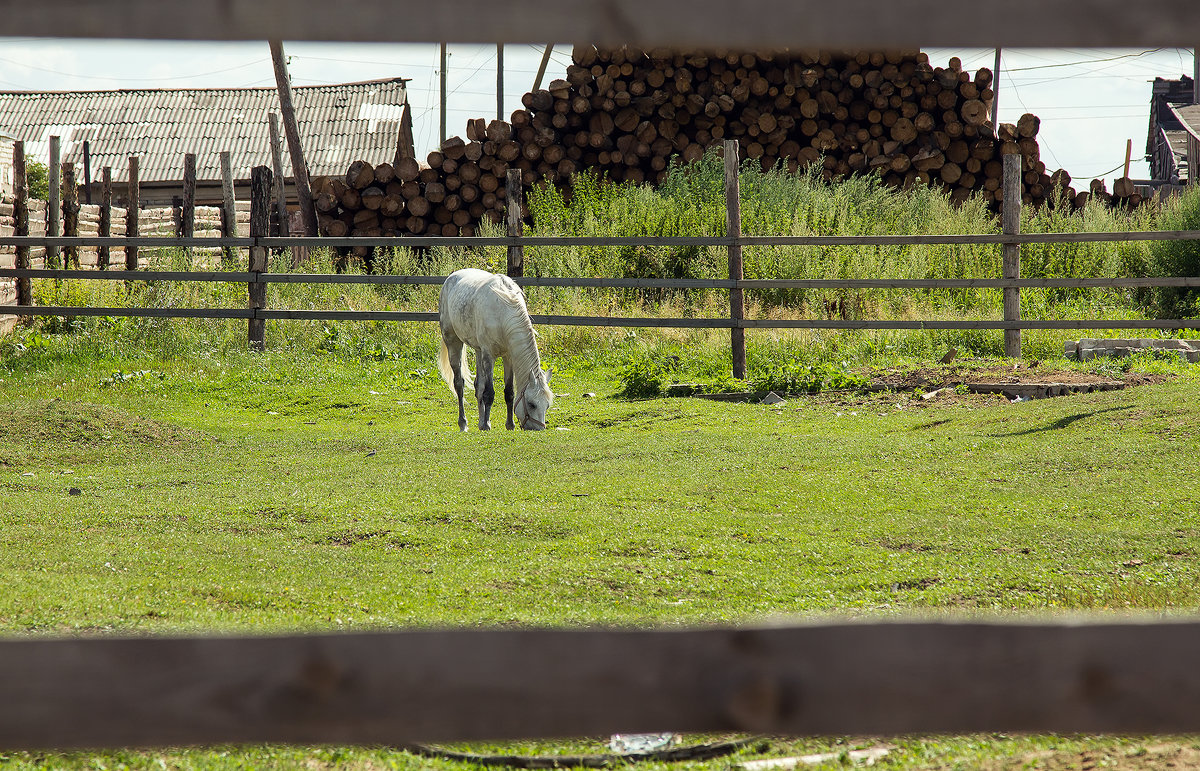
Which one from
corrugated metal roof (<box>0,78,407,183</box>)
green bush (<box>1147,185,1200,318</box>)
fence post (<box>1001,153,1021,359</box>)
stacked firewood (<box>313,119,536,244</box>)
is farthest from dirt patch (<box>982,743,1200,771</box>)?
corrugated metal roof (<box>0,78,407,183</box>)

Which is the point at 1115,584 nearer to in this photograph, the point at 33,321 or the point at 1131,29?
the point at 1131,29

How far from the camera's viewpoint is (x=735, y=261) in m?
11.0

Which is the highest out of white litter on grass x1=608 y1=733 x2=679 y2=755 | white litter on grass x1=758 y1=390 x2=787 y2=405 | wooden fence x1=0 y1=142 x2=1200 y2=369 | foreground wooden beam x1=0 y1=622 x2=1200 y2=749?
wooden fence x1=0 y1=142 x2=1200 y2=369

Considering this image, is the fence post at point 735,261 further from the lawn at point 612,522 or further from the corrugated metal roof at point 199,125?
the corrugated metal roof at point 199,125

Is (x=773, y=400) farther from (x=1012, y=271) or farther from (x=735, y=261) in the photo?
(x=1012, y=271)

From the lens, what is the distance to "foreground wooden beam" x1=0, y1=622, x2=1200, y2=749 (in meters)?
1.24

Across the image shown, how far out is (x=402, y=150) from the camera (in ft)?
104

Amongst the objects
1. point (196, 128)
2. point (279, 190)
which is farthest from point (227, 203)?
point (196, 128)

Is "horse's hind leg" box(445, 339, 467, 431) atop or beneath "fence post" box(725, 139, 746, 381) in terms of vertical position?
beneath

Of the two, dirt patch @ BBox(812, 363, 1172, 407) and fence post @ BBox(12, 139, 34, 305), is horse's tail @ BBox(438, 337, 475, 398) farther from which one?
fence post @ BBox(12, 139, 34, 305)

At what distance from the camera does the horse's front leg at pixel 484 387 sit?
336 inches

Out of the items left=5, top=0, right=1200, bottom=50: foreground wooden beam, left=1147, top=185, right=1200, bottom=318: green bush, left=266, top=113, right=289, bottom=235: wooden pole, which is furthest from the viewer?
left=266, top=113, right=289, bottom=235: wooden pole

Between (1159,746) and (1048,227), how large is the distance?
14.4m

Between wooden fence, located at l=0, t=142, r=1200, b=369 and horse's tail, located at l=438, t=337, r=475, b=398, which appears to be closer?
horse's tail, located at l=438, t=337, r=475, b=398
